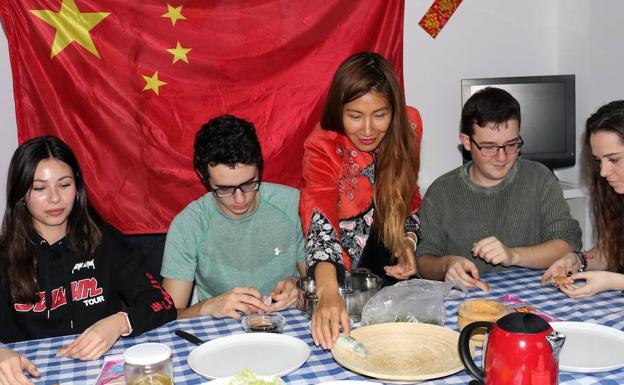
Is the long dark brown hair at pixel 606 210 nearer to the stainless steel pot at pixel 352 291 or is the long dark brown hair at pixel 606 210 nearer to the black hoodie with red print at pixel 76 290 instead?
the stainless steel pot at pixel 352 291

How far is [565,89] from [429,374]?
254 centimetres

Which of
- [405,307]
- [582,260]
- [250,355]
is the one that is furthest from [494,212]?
[250,355]

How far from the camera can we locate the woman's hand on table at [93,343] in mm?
1567

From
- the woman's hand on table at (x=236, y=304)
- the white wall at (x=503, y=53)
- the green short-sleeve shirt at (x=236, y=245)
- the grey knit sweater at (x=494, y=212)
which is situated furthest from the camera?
the white wall at (x=503, y=53)

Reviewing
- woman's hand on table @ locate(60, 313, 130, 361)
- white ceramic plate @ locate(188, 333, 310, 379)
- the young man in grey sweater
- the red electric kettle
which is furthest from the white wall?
the red electric kettle

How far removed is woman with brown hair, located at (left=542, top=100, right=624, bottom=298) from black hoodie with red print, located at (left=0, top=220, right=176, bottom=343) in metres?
1.16

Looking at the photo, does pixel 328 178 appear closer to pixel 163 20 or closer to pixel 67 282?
pixel 67 282

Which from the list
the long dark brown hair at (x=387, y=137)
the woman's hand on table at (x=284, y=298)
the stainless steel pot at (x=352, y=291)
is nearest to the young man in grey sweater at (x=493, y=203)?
the long dark brown hair at (x=387, y=137)

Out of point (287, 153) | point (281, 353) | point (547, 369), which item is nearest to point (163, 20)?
point (287, 153)

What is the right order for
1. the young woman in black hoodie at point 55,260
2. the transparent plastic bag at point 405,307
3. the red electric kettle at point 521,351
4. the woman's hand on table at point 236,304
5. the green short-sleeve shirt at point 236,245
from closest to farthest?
the red electric kettle at point 521,351 < the transparent plastic bag at point 405,307 < the woman's hand on table at point 236,304 < the young woman in black hoodie at point 55,260 < the green short-sleeve shirt at point 236,245

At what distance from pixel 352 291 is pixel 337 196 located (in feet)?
1.46

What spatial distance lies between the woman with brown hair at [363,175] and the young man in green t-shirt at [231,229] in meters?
0.19

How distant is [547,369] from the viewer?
1205 millimetres

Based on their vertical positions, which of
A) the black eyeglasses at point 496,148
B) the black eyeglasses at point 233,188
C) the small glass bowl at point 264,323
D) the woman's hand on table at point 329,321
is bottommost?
the small glass bowl at point 264,323
